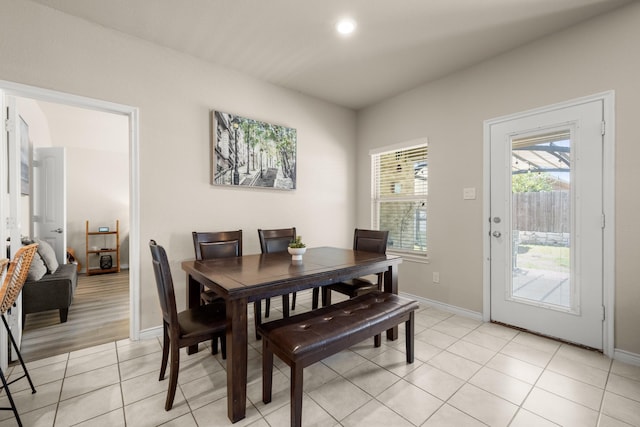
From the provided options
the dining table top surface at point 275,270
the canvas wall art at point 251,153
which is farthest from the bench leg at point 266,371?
the canvas wall art at point 251,153

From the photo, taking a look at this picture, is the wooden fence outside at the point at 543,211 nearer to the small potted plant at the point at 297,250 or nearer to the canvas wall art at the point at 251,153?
the small potted plant at the point at 297,250

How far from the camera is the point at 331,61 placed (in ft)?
9.54

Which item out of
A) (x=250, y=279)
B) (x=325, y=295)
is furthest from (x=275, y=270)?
(x=325, y=295)

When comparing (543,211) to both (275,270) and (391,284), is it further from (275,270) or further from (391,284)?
(275,270)

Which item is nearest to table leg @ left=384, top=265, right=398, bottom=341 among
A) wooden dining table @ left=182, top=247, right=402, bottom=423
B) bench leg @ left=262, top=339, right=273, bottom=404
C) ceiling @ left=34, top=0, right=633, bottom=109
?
wooden dining table @ left=182, top=247, right=402, bottom=423

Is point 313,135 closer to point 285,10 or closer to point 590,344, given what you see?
point 285,10

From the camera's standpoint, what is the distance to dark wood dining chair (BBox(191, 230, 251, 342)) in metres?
2.45

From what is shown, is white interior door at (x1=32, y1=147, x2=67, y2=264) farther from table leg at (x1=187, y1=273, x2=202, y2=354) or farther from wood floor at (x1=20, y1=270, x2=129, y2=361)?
table leg at (x1=187, y1=273, x2=202, y2=354)

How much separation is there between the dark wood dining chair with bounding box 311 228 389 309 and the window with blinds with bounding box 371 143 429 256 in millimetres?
834

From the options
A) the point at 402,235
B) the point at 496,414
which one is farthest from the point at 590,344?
the point at 402,235

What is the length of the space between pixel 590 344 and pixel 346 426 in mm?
2258

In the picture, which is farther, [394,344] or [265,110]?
[265,110]

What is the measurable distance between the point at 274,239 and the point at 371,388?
5.55ft

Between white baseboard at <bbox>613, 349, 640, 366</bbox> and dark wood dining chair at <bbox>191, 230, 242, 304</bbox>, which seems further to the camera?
dark wood dining chair at <bbox>191, 230, 242, 304</bbox>
